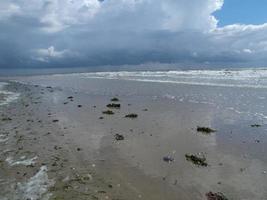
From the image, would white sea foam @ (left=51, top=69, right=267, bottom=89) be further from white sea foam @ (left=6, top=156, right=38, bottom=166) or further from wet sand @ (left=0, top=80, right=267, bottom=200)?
white sea foam @ (left=6, top=156, right=38, bottom=166)

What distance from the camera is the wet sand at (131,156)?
924 cm

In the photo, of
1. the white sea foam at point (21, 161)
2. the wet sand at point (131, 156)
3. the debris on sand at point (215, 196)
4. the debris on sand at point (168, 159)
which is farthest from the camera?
the debris on sand at point (168, 159)

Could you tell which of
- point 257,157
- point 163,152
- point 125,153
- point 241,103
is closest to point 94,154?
point 125,153

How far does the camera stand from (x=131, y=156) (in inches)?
488

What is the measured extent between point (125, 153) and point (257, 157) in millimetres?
5278

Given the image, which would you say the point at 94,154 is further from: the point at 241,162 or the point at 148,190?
the point at 241,162

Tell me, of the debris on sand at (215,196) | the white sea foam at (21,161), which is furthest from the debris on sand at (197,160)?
the white sea foam at (21,161)

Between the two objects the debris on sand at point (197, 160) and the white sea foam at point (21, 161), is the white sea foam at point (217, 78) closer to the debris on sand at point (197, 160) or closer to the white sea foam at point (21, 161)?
the debris on sand at point (197, 160)

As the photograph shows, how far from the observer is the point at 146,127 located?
17.5m

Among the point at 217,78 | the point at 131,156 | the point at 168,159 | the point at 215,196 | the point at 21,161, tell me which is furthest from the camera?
the point at 217,78

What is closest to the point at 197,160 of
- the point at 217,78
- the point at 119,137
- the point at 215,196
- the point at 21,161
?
the point at 215,196

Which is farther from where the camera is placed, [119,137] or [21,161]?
[119,137]

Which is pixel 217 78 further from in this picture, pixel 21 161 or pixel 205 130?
pixel 21 161

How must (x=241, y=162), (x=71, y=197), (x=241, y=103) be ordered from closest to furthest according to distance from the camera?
(x=71, y=197)
(x=241, y=162)
(x=241, y=103)
